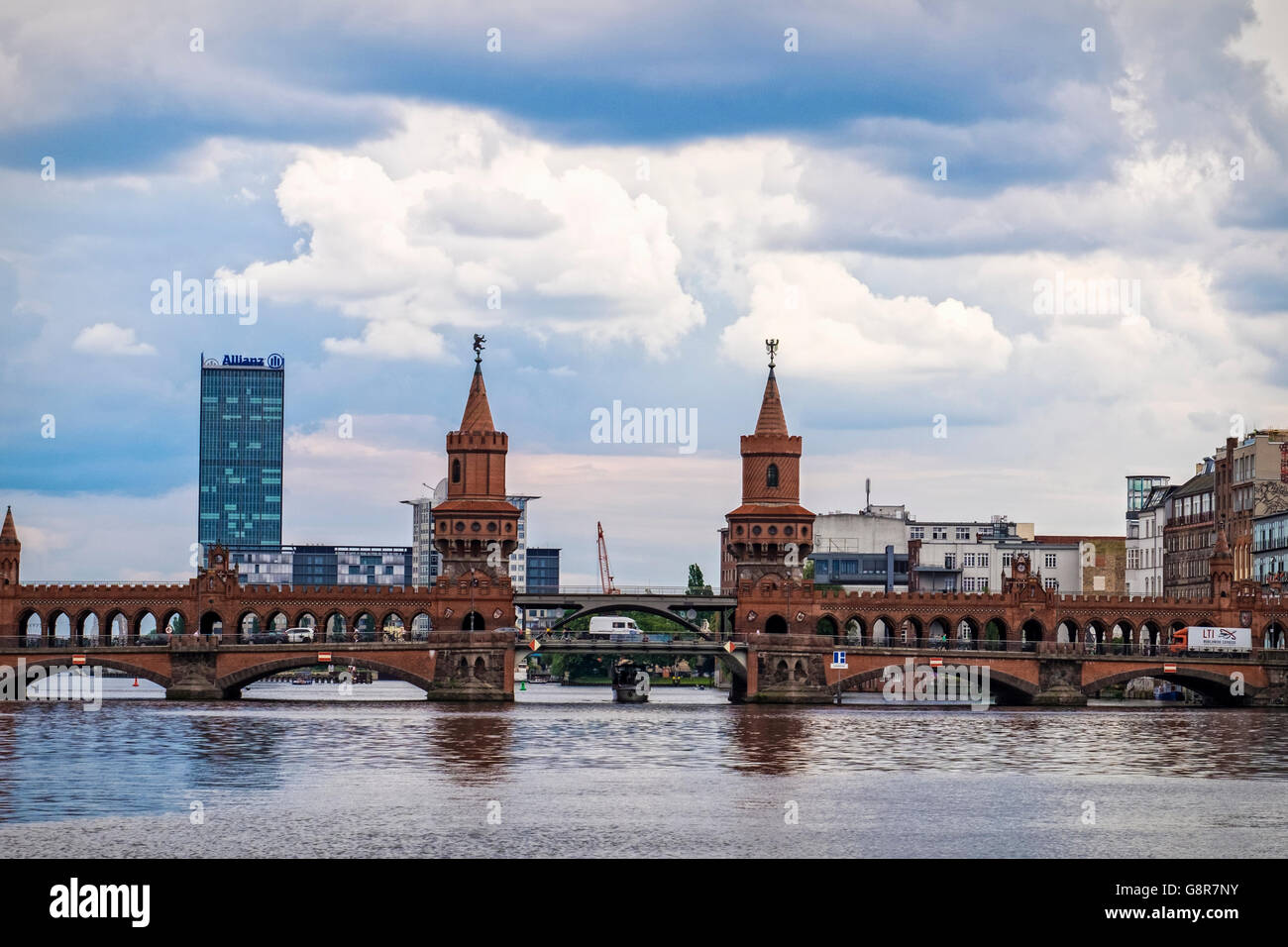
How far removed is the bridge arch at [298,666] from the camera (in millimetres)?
163500

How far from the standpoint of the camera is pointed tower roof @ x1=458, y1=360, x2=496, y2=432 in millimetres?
185750

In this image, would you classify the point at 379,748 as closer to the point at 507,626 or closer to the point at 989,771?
the point at 989,771

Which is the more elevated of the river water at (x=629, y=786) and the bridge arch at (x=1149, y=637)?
the bridge arch at (x=1149, y=637)

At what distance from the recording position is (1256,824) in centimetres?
8288

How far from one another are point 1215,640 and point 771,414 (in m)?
41.7

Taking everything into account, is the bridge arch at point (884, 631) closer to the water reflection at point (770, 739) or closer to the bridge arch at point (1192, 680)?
the water reflection at point (770, 739)

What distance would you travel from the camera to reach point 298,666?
164000 millimetres

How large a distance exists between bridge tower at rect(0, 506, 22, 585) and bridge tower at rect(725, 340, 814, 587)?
5917 cm

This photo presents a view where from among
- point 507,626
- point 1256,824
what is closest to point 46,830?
point 1256,824

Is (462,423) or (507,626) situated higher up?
(462,423)

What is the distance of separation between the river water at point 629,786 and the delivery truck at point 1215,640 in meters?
25.6

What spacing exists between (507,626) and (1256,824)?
325 feet

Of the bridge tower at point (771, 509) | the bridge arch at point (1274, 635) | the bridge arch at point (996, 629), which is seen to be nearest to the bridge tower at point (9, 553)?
the bridge tower at point (771, 509)

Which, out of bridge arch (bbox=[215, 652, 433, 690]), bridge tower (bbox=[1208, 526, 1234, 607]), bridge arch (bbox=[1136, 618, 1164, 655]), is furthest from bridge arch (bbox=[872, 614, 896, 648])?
bridge arch (bbox=[215, 652, 433, 690])
